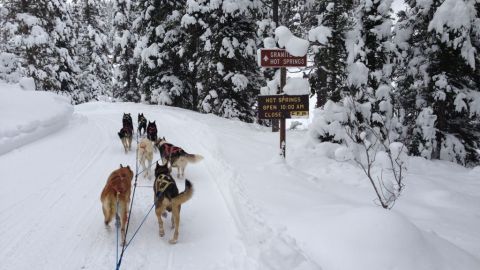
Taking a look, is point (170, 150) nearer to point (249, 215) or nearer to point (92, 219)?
point (92, 219)

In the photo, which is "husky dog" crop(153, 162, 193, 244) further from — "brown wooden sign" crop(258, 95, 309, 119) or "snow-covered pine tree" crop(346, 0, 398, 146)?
"snow-covered pine tree" crop(346, 0, 398, 146)

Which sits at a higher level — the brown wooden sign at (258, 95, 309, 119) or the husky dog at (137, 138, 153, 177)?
the brown wooden sign at (258, 95, 309, 119)

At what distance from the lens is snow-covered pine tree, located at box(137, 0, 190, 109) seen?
22.8 meters

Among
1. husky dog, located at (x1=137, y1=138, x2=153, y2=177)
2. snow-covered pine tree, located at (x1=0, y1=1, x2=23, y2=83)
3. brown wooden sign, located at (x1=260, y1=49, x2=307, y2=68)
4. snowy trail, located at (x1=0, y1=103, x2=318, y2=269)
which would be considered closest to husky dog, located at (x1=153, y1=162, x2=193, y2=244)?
snowy trail, located at (x1=0, y1=103, x2=318, y2=269)

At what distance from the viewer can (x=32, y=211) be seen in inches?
265

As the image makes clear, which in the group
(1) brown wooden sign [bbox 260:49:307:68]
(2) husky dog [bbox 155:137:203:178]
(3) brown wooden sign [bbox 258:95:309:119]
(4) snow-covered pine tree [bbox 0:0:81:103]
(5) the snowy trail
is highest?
(4) snow-covered pine tree [bbox 0:0:81:103]

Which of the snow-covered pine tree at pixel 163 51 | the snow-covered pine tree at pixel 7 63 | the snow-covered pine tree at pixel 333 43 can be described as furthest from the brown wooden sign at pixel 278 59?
the snow-covered pine tree at pixel 7 63

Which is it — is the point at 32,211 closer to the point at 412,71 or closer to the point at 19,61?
the point at 412,71

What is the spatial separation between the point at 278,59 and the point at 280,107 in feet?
4.13

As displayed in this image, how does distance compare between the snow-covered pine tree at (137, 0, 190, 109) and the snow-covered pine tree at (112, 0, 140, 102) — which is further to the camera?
the snow-covered pine tree at (112, 0, 140, 102)

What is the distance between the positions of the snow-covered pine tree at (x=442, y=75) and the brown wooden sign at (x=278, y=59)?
553cm

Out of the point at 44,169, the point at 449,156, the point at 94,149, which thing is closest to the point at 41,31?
the point at 94,149

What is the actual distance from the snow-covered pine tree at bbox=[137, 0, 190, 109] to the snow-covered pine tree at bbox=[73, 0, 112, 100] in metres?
13.1

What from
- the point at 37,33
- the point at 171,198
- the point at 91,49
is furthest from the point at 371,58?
the point at 91,49
